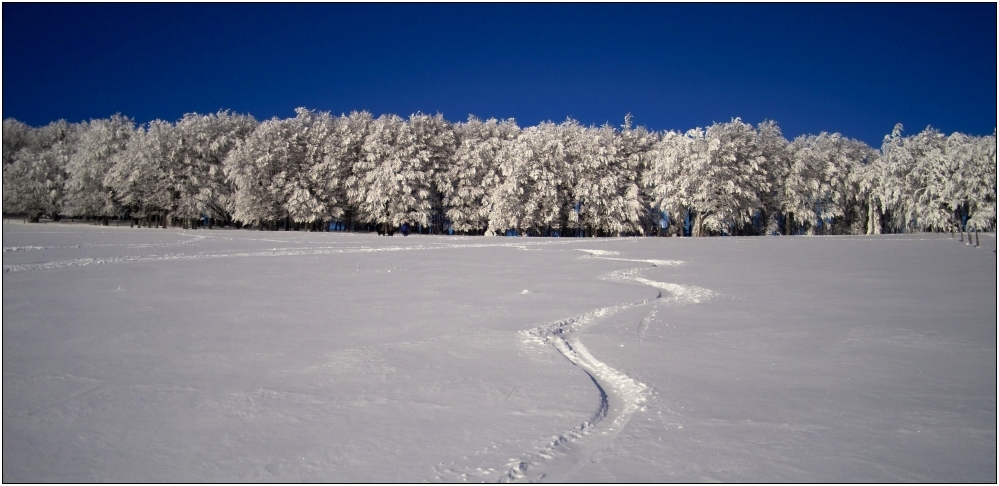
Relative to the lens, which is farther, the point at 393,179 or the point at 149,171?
the point at 149,171

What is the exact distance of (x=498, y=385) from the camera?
19.1ft

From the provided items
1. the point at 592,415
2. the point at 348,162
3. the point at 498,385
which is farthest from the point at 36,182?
the point at 592,415

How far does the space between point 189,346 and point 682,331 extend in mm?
6568

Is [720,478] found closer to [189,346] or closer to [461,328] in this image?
[461,328]

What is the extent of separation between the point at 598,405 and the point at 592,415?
286 mm

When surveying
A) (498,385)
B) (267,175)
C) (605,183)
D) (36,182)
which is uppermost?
(267,175)

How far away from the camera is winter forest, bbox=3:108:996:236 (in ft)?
171

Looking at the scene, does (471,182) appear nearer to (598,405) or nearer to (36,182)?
(36,182)

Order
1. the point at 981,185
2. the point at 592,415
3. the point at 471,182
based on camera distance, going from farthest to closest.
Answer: the point at 471,182
the point at 981,185
the point at 592,415

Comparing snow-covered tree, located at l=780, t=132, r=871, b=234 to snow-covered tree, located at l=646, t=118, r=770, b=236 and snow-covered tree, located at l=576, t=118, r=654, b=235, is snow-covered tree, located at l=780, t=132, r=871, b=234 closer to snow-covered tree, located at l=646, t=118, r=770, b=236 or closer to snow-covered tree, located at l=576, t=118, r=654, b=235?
snow-covered tree, located at l=646, t=118, r=770, b=236

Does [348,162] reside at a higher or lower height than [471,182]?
higher

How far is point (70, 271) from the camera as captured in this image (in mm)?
16078

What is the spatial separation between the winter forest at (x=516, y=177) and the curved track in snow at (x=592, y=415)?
42.4 m

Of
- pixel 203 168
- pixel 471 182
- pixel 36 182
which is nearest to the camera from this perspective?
pixel 471 182
